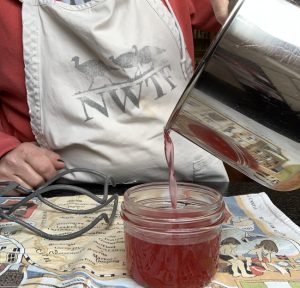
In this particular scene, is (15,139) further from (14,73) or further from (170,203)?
(170,203)

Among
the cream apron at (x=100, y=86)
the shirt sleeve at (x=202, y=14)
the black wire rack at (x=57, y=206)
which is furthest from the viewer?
the shirt sleeve at (x=202, y=14)

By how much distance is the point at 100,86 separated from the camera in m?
0.67

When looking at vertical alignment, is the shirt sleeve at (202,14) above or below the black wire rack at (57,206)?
above

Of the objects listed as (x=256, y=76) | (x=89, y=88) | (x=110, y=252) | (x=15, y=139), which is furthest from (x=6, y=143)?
(x=256, y=76)

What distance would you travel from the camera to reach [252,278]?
1.35ft

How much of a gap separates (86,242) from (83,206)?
0.11 m

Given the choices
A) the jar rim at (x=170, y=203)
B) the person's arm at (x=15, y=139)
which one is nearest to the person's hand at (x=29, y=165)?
the person's arm at (x=15, y=139)

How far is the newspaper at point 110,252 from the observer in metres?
0.41

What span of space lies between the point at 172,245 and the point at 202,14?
19.9 inches

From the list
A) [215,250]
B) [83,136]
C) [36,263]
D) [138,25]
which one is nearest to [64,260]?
[36,263]

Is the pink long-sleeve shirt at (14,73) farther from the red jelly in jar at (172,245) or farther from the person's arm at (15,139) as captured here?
the red jelly in jar at (172,245)

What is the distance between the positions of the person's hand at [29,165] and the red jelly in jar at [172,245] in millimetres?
280

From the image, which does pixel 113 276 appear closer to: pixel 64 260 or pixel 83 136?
pixel 64 260

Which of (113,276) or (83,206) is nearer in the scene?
(113,276)
